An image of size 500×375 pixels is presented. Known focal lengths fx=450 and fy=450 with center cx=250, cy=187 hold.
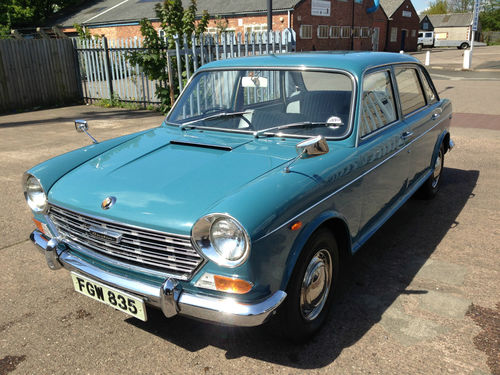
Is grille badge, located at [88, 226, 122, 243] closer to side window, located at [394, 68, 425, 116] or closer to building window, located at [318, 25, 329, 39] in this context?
side window, located at [394, 68, 425, 116]

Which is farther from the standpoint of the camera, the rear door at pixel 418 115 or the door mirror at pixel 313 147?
the rear door at pixel 418 115

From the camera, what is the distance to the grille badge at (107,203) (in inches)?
103

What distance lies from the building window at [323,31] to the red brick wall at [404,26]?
584 inches

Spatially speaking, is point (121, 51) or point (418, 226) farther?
point (121, 51)

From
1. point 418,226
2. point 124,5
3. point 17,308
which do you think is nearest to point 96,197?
point 17,308

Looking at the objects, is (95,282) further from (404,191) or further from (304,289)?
(404,191)

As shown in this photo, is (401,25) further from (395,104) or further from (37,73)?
(395,104)

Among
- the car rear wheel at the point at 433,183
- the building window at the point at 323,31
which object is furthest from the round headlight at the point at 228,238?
the building window at the point at 323,31

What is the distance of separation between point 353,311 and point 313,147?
127 centimetres

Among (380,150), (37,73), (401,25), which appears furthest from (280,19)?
(380,150)

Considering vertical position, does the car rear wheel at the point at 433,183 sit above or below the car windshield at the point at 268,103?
below

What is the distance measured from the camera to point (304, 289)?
274 centimetres

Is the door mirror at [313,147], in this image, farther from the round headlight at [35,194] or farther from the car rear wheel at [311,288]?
the round headlight at [35,194]

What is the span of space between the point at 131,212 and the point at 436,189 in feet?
14.2
